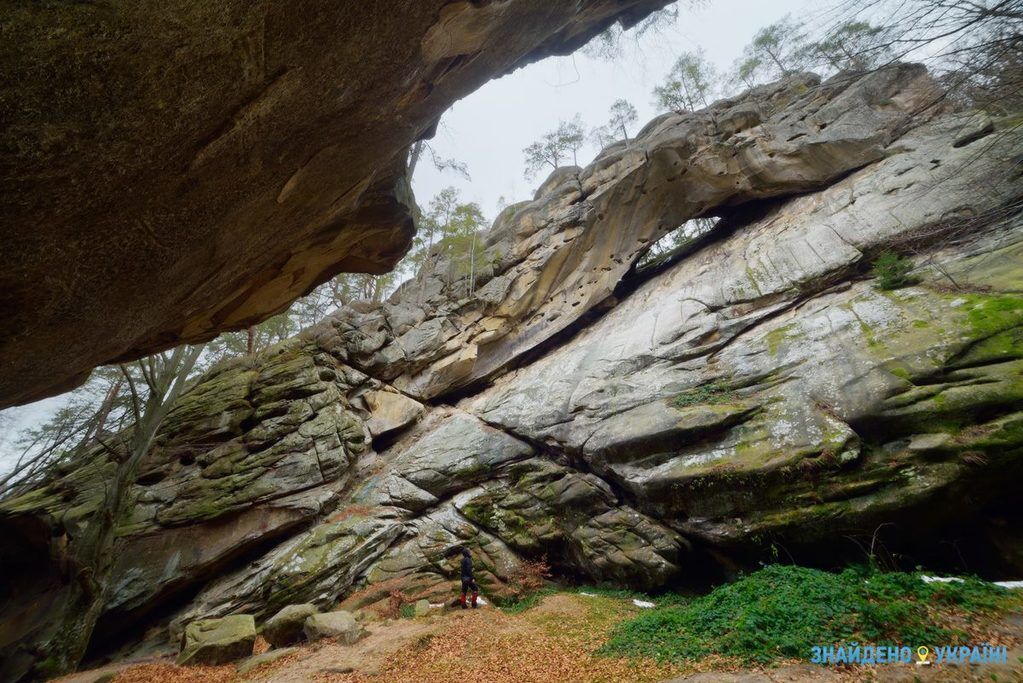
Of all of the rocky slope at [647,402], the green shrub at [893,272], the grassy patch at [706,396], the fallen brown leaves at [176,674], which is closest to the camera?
the fallen brown leaves at [176,674]

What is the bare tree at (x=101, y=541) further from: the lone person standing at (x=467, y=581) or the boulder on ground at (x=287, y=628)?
the lone person standing at (x=467, y=581)

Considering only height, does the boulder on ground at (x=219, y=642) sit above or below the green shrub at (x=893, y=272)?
below

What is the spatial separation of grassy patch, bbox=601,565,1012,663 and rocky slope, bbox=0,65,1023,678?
4.90ft

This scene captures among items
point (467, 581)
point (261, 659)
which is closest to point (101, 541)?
point (261, 659)

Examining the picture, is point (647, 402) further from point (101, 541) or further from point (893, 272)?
point (101, 541)

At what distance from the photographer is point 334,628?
929 centimetres

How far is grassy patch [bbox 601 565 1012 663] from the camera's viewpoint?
5.92 metres

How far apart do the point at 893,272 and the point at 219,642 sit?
1912 cm

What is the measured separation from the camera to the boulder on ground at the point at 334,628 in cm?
918

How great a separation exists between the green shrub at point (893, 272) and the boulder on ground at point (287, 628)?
56.9ft

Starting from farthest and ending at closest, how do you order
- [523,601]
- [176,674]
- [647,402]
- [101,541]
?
[647,402] < [523,601] < [101,541] < [176,674]

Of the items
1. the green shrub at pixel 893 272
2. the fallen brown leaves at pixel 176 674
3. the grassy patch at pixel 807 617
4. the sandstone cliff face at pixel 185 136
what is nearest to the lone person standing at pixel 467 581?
the grassy patch at pixel 807 617

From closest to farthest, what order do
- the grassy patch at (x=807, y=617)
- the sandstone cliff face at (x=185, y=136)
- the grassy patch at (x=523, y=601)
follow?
the sandstone cliff face at (x=185, y=136), the grassy patch at (x=807, y=617), the grassy patch at (x=523, y=601)

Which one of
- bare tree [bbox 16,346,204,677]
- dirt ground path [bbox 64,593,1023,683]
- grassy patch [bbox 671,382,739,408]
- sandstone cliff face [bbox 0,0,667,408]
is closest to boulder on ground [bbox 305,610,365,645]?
dirt ground path [bbox 64,593,1023,683]
